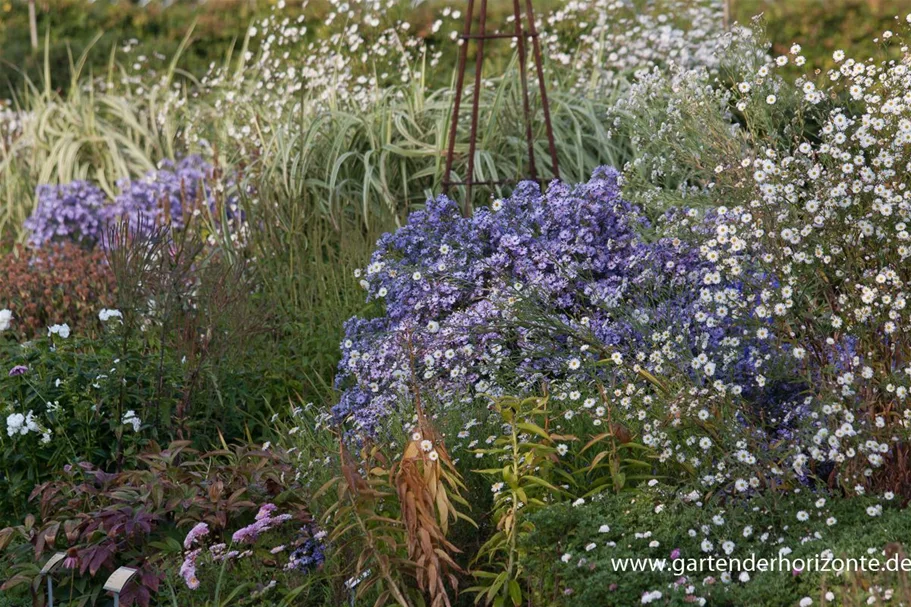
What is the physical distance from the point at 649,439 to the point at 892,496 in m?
0.64

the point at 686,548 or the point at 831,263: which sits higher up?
the point at 831,263

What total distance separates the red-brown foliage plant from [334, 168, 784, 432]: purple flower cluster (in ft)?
5.52

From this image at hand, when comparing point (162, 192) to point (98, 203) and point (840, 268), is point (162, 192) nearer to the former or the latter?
point (98, 203)

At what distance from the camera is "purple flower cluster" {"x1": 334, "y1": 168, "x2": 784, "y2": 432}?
3.52 m

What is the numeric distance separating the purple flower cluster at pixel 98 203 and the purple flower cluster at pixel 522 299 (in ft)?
9.88

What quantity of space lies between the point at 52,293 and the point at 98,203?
1.77 metres

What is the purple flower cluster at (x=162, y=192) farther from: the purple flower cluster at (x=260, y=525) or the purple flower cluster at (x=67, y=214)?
the purple flower cluster at (x=260, y=525)

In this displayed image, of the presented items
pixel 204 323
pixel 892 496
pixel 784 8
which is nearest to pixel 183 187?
pixel 204 323

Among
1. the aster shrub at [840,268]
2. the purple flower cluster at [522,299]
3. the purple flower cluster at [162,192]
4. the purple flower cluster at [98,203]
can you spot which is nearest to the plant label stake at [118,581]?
the purple flower cluster at [522,299]

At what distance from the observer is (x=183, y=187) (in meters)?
6.50

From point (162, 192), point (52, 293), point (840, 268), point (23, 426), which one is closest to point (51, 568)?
point (23, 426)

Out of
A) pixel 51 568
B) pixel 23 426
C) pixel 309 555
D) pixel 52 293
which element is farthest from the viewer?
pixel 52 293

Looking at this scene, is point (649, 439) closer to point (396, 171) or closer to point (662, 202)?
point (662, 202)

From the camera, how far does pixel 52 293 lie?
5.56 m
